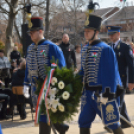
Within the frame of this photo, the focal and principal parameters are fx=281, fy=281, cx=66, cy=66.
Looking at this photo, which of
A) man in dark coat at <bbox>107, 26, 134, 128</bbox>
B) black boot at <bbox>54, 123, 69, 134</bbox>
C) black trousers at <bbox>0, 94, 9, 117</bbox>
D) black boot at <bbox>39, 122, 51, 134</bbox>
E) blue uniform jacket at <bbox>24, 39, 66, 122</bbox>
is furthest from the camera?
black trousers at <bbox>0, 94, 9, 117</bbox>

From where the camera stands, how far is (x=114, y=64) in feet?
12.6

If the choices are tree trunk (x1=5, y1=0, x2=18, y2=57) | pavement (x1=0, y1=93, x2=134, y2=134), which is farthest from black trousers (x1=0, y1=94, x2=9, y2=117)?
tree trunk (x1=5, y1=0, x2=18, y2=57)

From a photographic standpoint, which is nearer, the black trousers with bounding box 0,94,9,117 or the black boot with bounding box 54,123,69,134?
the black boot with bounding box 54,123,69,134

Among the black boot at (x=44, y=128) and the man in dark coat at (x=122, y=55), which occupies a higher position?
the man in dark coat at (x=122, y=55)

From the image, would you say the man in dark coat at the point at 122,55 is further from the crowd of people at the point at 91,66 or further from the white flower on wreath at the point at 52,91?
the white flower on wreath at the point at 52,91

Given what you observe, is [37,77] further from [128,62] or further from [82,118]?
[128,62]

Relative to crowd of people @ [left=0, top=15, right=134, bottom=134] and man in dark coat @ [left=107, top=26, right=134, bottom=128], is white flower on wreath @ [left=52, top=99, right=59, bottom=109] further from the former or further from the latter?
man in dark coat @ [left=107, top=26, right=134, bottom=128]

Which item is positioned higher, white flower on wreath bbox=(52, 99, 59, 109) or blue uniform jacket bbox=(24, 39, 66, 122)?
blue uniform jacket bbox=(24, 39, 66, 122)

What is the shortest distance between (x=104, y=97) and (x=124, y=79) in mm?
2007

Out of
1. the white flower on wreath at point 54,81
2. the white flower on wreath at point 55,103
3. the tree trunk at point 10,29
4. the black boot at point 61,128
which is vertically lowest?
the black boot at point 61,128

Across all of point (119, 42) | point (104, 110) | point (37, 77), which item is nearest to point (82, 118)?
point (104, 110)

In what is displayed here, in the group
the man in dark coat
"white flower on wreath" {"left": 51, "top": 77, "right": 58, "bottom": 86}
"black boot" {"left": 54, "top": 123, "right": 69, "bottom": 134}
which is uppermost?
the man in dark coat

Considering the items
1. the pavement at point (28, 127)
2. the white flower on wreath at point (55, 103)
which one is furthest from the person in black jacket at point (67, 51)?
the white flower on wreath at point (55, 103)

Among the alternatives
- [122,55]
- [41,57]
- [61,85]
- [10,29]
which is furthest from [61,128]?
[10,29]
